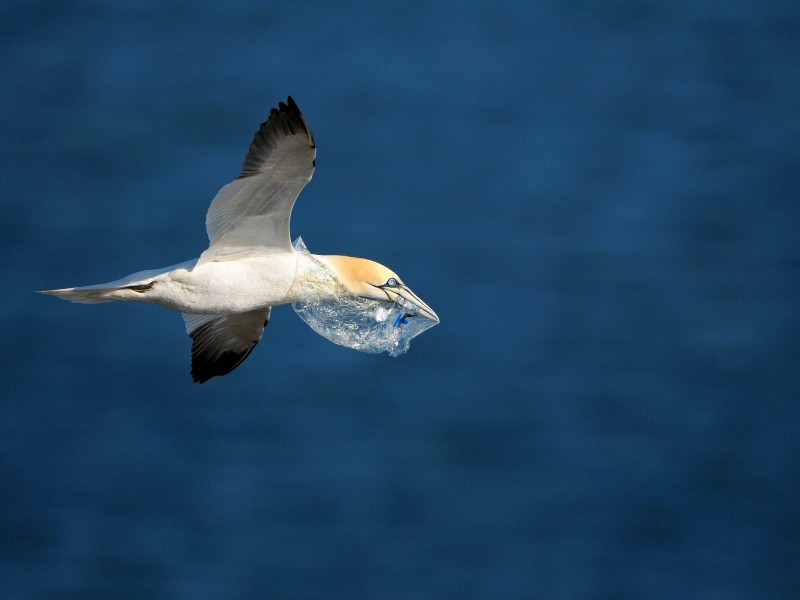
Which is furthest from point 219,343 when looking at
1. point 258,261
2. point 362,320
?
point 258,261

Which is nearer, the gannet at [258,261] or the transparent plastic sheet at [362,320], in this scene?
the gannet at [258,261]

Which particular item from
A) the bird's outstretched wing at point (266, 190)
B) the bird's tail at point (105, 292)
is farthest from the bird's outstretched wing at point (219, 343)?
the bird's tail at point (105, 292)

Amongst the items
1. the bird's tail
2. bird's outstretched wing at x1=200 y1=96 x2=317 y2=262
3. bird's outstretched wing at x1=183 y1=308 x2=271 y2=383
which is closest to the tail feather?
the bird's tail

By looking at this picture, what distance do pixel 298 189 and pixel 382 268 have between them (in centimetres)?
77

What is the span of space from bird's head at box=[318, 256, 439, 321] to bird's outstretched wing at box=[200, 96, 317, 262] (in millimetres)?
347

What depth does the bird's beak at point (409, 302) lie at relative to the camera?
8.34m

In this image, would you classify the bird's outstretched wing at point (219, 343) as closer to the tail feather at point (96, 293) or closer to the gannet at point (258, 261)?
the gannet at point (258, 261)

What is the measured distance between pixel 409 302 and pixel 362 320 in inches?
13.4

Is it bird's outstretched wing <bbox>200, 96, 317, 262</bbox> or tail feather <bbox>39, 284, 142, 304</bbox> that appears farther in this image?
bird's outstretched wing <bbox>200, 96, 317, 262</bbox>

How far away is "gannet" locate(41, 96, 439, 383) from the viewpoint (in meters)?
7.66

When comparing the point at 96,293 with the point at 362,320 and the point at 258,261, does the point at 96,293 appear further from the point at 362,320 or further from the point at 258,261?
the point at 362,320

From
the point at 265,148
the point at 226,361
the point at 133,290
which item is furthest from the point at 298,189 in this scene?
the point at 226,361

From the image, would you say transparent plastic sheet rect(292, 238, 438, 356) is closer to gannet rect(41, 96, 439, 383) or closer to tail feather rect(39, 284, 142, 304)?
gannet rect(41, 96, 439, 383)

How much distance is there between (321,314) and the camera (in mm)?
8523
